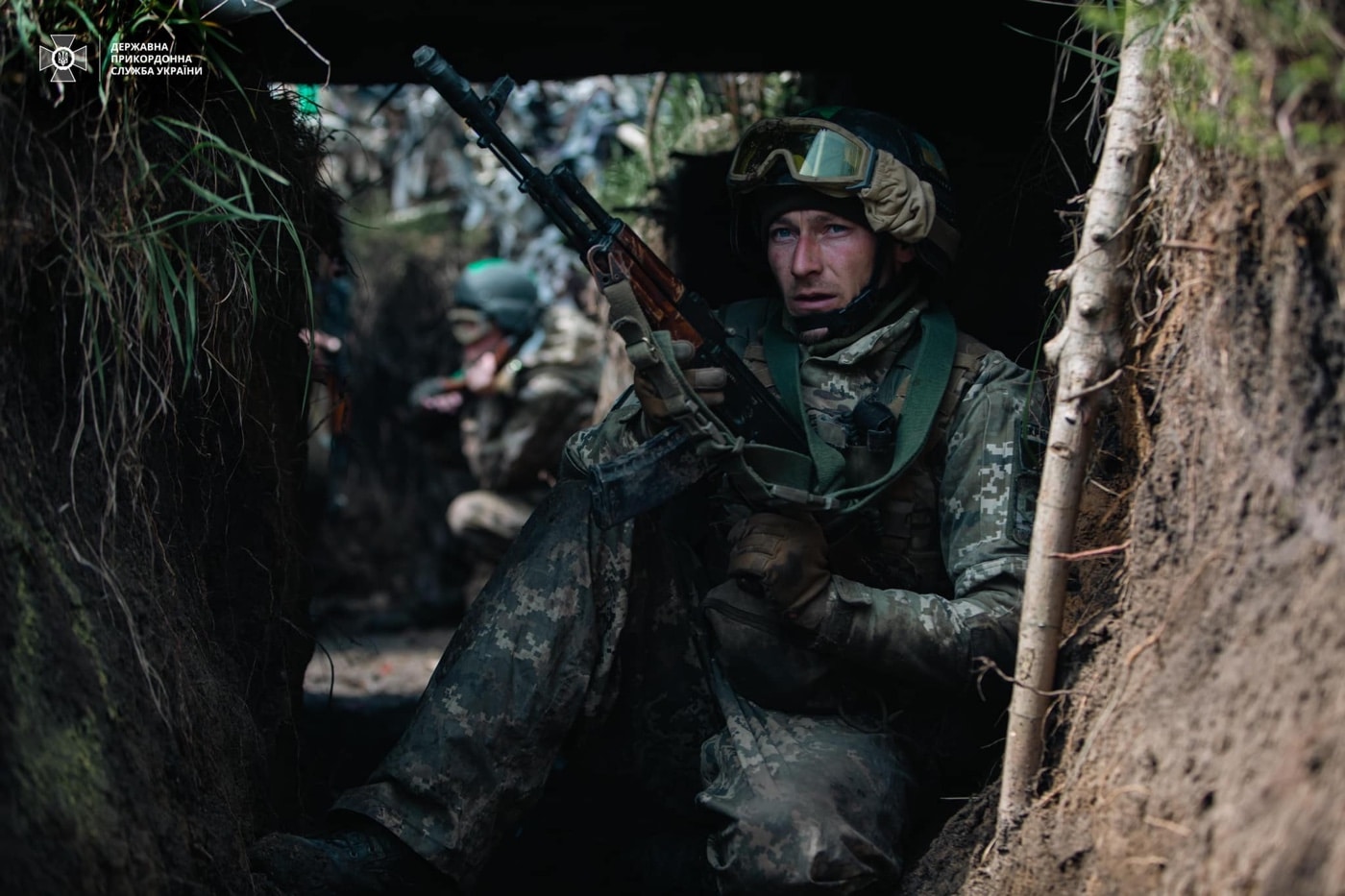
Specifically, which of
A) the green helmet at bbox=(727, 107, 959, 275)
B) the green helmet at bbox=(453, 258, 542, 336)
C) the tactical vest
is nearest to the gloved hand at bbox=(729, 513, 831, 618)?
the tactical vest

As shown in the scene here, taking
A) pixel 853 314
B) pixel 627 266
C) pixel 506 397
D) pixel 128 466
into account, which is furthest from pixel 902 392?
pixel 506 397

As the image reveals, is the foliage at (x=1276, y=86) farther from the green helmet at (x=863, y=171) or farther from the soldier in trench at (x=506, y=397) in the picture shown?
the soldier in trench at (x=506, y=397)

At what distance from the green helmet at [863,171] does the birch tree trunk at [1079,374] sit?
3.61ft

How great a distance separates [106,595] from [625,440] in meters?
1.47

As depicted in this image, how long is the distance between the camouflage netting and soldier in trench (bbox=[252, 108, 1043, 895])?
1.58 ft

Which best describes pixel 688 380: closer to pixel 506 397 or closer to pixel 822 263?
pixel 822 263

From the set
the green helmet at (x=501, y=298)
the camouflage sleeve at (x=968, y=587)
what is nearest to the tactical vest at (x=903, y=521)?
the camouflage sleeve at (x=968, y=587)

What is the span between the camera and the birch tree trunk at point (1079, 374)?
260 centimetres

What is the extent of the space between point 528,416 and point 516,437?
0.17 m

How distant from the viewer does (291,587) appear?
3869mm

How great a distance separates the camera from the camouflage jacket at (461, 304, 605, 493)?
902 centimetres

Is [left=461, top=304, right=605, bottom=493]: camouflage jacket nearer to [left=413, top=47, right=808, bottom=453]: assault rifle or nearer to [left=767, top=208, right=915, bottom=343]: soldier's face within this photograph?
[left=767, top=208, right=915, bottom=343]: soldier's face

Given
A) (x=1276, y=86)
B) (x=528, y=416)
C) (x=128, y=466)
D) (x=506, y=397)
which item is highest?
(x=1276, y=86)

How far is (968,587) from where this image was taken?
3260 millimetres
